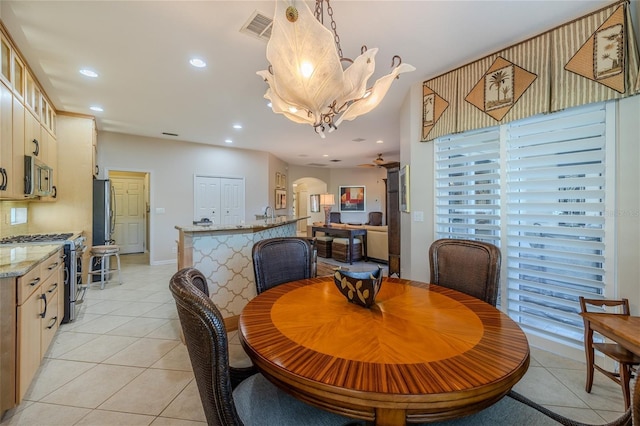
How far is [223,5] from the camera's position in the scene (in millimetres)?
1985

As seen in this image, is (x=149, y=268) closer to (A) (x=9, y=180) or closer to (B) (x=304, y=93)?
(A) (x=9, y=180)

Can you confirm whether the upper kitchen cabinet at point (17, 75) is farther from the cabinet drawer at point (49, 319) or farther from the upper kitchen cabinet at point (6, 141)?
the cabinet drawer at point (49, 319)

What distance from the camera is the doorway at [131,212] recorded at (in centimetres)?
705

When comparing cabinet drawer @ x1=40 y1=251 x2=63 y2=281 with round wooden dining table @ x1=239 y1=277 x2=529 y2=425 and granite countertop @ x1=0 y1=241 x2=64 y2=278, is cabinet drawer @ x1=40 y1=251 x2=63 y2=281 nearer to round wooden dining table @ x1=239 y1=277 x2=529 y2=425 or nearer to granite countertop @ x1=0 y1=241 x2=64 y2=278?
granite countertop @ x1=0 y1=241 x2=64 y2=278

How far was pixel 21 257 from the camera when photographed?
1946mm

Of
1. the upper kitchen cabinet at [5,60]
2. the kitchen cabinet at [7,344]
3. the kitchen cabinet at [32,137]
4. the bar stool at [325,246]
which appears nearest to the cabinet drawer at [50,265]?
the kitchen cabinet at [7,344]

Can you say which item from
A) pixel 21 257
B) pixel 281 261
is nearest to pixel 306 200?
pixel 281 261

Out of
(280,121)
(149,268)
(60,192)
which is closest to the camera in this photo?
(60,192)

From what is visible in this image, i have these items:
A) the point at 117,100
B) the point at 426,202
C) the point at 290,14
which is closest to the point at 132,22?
the point at 290,14

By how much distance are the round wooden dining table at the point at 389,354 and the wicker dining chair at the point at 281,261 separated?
49cm

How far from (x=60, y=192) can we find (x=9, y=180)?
7.48 ft

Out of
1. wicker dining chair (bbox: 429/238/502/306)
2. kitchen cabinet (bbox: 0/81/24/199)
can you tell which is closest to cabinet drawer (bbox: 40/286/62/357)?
kitchen cabinet (bbox: 0/81/24/199)

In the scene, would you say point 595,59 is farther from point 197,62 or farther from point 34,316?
point 34,316

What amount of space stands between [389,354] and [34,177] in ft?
12.4
